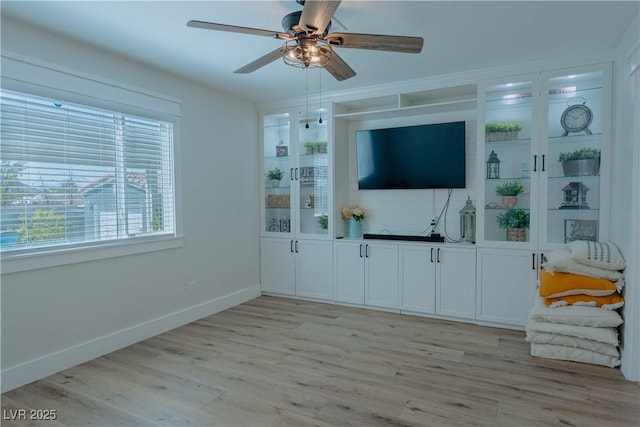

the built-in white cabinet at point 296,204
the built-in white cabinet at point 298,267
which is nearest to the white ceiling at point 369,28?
the built-in white cabinet at point 296,204

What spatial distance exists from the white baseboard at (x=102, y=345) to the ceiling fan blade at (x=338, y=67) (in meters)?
2.89

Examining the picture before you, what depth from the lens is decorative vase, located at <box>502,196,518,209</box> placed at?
154 inches

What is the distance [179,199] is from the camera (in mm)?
4094

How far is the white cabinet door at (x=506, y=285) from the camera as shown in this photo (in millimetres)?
3777

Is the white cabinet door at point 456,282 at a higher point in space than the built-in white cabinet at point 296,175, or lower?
lower

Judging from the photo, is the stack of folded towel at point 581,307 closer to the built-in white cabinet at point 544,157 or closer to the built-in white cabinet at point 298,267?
the built-in white cabinet at point 544,157

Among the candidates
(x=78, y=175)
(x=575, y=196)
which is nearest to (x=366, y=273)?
(x=575, y=196)

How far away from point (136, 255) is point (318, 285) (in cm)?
219

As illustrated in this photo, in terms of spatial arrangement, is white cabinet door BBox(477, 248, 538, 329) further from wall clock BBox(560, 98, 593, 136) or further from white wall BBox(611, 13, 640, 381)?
wall clock BBox(560, 98, 593, 136)

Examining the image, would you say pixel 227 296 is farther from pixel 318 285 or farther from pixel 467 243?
pixel 467 243

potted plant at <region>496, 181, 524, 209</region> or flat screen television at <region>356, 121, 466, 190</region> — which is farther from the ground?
flat screen television at <region>356, 121, 466, 190</region>

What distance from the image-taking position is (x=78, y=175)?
10.5 feet

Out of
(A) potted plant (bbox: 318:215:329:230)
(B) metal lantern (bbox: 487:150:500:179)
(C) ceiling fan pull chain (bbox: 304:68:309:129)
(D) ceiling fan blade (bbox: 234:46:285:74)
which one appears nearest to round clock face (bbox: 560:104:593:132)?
(B) metal lantern (bbox: 487:150:500:179)

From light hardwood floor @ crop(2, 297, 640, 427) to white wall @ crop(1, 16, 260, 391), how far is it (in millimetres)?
218
